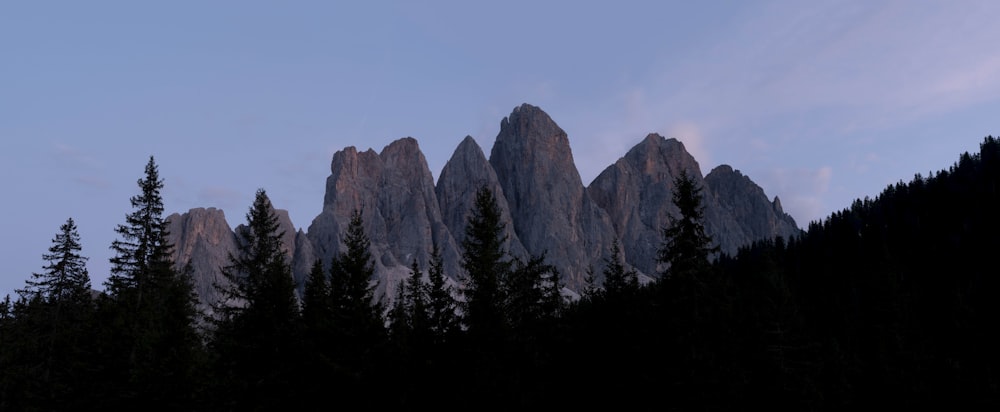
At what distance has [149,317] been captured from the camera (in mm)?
35156

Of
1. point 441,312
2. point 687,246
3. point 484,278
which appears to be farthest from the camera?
point 441,312

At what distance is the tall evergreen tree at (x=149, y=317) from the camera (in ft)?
101

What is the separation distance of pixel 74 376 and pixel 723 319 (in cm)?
3289

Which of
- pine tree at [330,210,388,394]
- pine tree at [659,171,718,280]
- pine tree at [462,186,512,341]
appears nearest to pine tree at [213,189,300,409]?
pine tree at [330,210,388,394]

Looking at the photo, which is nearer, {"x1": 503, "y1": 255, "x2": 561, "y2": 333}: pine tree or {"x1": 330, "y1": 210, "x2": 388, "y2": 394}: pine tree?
{"x1": 330, "y1": 210, "x2": 388, "y2": 394}: pine tree

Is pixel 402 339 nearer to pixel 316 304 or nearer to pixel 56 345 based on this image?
pixel 316 304

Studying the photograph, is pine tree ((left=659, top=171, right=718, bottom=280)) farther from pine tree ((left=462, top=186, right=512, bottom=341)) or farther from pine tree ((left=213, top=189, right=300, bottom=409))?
pine tree ((left=213, top=189, right=300, bottom=409))

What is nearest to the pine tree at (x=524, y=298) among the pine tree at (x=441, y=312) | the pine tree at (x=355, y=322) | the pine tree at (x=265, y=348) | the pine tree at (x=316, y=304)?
the pine tree at (x=441, y=312)

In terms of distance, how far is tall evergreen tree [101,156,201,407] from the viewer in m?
30.8

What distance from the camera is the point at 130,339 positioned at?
34.6m

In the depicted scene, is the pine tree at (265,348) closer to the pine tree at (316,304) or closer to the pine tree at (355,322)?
the pine tree at (316,304)

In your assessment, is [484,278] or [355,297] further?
[355,297]

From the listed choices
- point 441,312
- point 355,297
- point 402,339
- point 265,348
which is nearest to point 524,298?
point 441,312

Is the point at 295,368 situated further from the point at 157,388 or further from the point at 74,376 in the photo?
the point at 74,376
